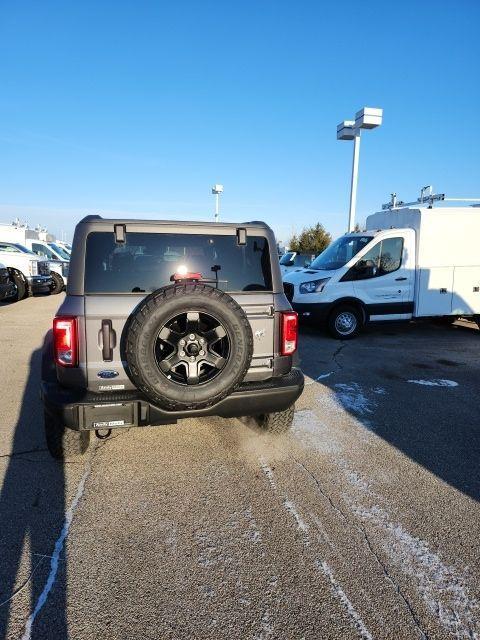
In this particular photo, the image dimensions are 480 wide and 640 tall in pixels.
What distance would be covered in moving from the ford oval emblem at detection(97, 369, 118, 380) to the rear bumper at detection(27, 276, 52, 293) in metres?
13.1

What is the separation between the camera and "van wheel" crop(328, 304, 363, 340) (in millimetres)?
8773

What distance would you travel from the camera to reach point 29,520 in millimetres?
2734

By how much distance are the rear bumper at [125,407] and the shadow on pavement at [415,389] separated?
1.56m

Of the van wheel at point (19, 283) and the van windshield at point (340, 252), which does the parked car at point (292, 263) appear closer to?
the van windshield at point (340, 252)

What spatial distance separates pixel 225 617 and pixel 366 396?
369 centimetres

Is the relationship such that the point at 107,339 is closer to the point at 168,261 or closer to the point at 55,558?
the point at 168,261

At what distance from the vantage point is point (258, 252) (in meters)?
3.60

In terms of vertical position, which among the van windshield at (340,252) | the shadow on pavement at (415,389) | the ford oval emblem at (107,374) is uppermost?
the van windshield at (340,252)

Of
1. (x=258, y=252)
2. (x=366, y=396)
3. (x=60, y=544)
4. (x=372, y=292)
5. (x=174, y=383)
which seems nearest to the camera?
(x=60, y=544)

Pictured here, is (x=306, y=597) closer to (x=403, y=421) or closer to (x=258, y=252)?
(x=258, y=252)

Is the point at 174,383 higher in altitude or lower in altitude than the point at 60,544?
higher

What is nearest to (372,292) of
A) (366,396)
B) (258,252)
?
(366,396)

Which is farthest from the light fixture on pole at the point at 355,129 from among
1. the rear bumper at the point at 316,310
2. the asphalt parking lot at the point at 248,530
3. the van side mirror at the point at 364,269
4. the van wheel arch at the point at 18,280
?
the asphalt parking lot at the point at 248,530

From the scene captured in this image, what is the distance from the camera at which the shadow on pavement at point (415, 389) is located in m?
3.83
